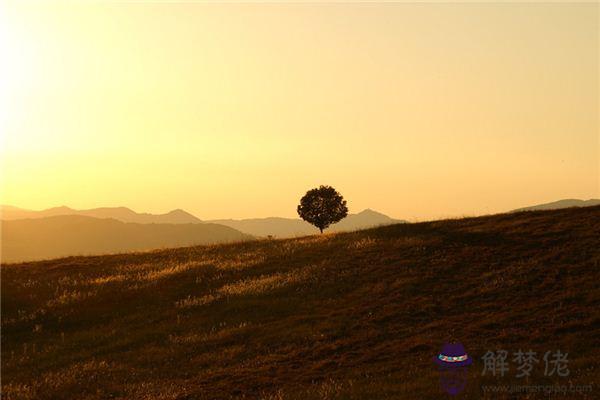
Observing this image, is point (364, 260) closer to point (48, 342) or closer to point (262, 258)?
point (262, 258)

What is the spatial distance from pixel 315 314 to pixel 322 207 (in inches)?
1689

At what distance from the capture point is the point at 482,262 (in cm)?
2888

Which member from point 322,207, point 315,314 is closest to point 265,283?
point 315,314

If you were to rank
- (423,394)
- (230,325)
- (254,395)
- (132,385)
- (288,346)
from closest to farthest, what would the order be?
(423,394)
(254,395)
(132,385)
(288,346)
(230,325)

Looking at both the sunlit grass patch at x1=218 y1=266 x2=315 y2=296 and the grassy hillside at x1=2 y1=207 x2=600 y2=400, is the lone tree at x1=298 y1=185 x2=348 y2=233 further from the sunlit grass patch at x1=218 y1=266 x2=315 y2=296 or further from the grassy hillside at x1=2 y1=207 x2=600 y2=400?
the sunlit grass patch at x1=218 y1=266 x2=315 y2=296

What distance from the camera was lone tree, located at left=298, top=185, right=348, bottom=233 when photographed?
67.2 metres

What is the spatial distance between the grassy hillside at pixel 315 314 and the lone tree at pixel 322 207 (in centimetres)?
2664

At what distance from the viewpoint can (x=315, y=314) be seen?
24453mm

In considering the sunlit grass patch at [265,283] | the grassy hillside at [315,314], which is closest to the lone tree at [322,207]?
the grassy hillside at [315,314]

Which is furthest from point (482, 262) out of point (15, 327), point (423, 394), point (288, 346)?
point (15, 327)

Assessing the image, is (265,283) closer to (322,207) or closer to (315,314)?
(315,314)

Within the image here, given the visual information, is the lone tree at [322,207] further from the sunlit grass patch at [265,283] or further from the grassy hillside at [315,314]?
the sunlit grass patch at [265,283]

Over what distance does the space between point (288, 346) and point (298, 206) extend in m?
47.6

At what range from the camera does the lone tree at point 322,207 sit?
67188mm
